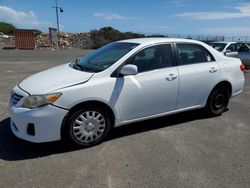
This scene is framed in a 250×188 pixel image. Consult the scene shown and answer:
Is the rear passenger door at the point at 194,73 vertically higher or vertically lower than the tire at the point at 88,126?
higher

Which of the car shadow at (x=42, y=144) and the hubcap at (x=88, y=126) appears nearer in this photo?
the car shadow at (x=42, y=144)

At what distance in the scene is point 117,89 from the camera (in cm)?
413

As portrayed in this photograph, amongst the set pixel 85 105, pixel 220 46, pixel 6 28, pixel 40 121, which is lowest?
pixel 40 121

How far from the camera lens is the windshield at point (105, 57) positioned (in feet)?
14.3

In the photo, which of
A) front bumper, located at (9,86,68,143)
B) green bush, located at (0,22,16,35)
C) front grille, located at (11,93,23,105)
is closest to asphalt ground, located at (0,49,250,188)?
front bumper, located at (9,86,68,143)

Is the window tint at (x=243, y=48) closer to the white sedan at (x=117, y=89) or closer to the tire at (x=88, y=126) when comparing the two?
the white sedan at (x=117, y=89)

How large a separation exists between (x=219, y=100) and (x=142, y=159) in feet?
8.58

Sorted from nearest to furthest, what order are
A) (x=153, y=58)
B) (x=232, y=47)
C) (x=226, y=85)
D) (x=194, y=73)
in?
(x=153, y=58) → (x=194, y=73) → (x=226, y=85) → (x=232, y=47)

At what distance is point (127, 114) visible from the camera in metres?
4.34

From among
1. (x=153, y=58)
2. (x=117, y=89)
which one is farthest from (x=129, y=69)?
(x=153, y=58)

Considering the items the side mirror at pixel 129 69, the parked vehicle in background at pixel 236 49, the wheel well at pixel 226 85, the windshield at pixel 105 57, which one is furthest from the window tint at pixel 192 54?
the parked vehicle in background at pixel 236 49

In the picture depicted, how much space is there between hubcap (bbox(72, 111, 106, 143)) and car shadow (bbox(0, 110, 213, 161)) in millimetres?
206

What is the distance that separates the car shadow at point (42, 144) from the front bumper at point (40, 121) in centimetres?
25

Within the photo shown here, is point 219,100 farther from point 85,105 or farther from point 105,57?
point 85,105
